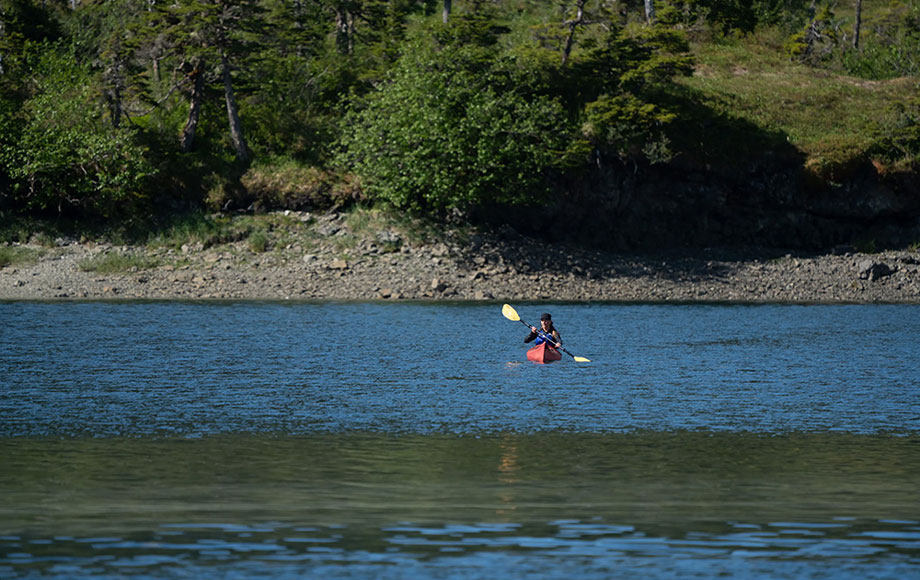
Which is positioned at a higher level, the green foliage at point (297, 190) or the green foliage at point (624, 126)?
the green foliage at point (624, 126)

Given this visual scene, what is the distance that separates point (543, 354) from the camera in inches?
1206

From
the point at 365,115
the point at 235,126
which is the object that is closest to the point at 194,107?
the point at 235,126

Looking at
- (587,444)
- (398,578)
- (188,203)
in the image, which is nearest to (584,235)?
(188,203)

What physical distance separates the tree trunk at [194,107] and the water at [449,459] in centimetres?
3201

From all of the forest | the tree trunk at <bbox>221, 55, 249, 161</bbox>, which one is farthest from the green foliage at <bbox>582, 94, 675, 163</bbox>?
the tree trunk at <bbox>221, 55, 249, 161</bbox>

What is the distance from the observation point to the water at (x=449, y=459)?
37.0ft

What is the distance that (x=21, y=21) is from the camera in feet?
223

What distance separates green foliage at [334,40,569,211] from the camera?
58531mm

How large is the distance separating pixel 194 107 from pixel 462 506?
55174 millimetres

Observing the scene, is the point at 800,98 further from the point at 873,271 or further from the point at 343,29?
the point at 343,29

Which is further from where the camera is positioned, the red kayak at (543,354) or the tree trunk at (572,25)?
the tree trunk at (572,25)

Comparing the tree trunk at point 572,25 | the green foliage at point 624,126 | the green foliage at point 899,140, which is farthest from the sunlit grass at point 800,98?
the tree trunk at point 572,25

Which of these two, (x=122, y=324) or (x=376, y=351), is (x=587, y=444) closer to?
(x=376, y=351)

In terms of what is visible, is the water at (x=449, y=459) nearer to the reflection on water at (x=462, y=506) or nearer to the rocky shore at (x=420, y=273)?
the reflection on water at (x=462, y=506)
